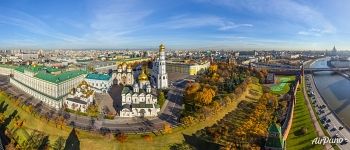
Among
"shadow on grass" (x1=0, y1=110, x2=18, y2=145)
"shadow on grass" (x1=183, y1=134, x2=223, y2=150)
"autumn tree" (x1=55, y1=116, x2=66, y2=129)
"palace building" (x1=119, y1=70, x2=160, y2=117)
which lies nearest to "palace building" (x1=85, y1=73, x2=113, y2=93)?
"palace building" (x1=119, y1=70, x2=160, y2=117)

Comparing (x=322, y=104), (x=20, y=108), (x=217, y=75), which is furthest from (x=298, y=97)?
(x=20, y=108)

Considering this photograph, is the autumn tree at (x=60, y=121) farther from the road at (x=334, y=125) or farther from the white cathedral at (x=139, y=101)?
the road at (x=334, y=125)

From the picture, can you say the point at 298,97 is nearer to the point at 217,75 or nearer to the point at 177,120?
the point at 217,75

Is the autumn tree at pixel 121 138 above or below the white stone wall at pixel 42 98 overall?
below

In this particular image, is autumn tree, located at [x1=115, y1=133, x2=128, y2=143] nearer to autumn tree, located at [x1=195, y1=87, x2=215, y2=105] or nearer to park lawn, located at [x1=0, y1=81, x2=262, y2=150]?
park lawn, located at [x1=0, y1=81, x2=262, y2=150]

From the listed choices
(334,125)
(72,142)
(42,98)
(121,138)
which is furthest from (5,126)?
(334,125)

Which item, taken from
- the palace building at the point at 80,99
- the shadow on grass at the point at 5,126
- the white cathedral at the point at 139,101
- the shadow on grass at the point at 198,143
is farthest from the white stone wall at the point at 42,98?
the shadow on grass at the point at 198,143
